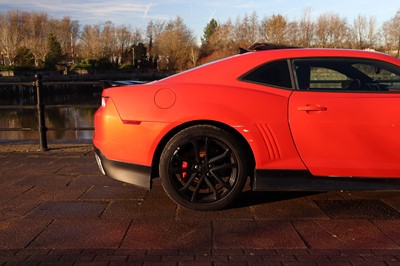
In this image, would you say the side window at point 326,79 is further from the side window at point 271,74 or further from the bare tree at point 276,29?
the bare tree at point 276,29

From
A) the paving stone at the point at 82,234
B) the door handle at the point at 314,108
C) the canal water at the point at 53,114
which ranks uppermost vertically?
the door handle at the point at 314,108

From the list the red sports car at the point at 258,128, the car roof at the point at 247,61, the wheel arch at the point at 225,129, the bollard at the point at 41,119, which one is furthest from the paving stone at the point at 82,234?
the bollard at the point at 41,119

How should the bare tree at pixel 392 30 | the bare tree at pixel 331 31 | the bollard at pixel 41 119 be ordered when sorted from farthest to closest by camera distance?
the bare tree at pixel 331 31
the bare tree at pixel 392 30
the bollard at pixel 41 119

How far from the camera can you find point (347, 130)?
3639 millimetres

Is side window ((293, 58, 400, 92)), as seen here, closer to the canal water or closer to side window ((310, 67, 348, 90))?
side window ((310, 67, 348, 90))

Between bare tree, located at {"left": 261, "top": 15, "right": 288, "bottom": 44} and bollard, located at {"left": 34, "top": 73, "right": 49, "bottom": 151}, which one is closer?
bollard, located at {"left": 34, "top": 73, "right": 49, "bottom": 151}

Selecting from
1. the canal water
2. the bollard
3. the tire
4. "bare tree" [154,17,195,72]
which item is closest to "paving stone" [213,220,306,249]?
the tire

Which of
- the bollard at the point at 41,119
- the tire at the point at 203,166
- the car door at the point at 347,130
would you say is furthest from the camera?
the bollard at the point at 41,119

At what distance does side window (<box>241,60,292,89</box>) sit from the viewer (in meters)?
3.82

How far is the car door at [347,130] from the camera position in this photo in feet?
11.9

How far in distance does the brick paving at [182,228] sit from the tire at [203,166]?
0.15 m

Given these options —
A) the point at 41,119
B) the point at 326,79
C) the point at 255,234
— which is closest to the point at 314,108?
the point at 326,79

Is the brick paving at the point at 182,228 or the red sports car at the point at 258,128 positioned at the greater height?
the red sports car at the point at 258,128

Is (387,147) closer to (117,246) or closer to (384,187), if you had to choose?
(384,187)
